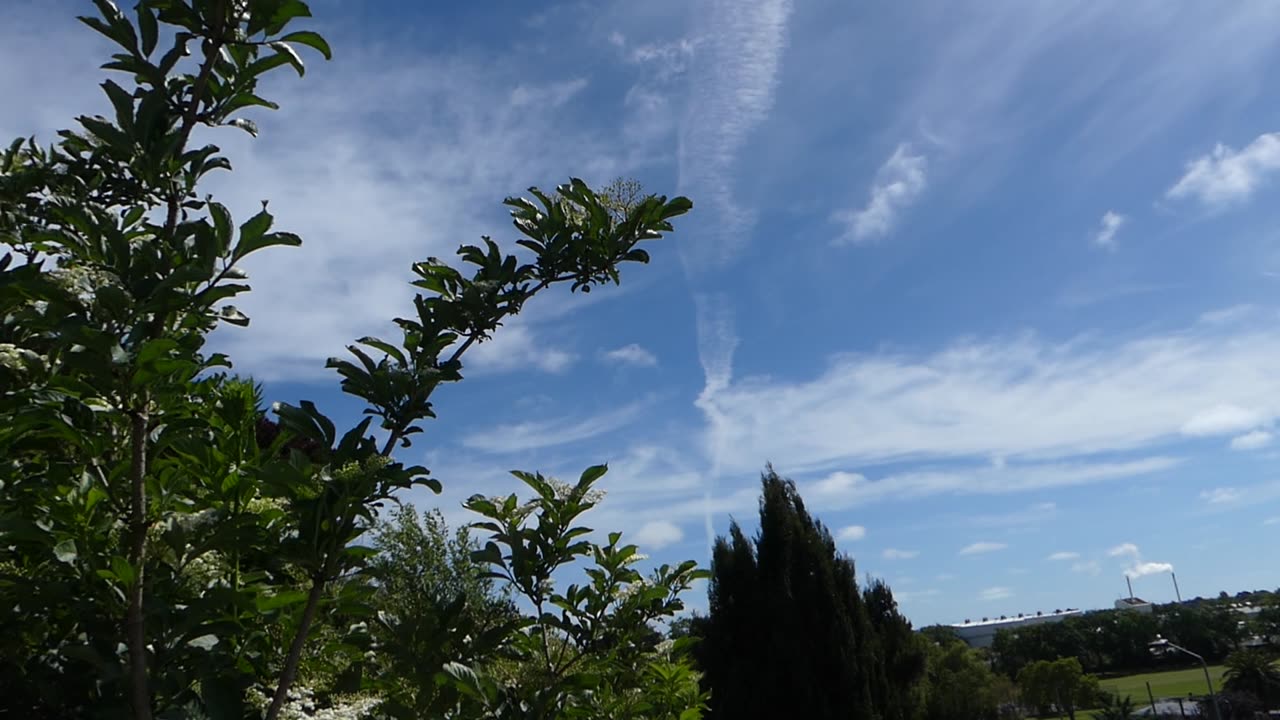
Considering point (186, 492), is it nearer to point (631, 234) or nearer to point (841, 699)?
point (631, 234)

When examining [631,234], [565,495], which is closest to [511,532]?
[565,495]

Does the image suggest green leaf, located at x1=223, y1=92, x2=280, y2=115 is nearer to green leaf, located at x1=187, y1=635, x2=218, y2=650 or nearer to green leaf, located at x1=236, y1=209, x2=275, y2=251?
green leaf, located at x1=236, y1=209, x2=275, y2=251

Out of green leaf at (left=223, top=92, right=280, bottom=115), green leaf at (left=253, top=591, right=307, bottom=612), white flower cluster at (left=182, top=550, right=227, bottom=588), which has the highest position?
green leaf at (left=223, top=92, right=280, bottom=115)

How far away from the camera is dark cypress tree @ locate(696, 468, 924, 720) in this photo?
16438mm

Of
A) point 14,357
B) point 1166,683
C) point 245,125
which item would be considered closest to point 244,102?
point 245,125

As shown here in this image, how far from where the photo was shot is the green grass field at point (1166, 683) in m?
54.7

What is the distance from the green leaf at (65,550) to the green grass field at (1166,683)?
6052 centimetres

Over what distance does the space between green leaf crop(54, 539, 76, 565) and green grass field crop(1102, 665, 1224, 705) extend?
199ft

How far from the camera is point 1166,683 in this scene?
6300cm

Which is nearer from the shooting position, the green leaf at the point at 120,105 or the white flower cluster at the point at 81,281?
the white flower cluster at the point at 81,281

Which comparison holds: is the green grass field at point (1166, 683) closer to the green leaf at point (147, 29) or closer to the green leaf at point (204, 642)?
the green leaf at point (204, 642)

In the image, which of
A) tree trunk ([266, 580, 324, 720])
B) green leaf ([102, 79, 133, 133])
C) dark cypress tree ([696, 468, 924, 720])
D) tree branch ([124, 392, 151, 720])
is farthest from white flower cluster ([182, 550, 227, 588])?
dark cypress tree ([696, 468, 924, 720])

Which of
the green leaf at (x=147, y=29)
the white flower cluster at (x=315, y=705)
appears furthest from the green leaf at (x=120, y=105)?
the white flower cluster at (x=315, y=705)

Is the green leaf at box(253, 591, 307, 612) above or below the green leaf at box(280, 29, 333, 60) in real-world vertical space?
below
